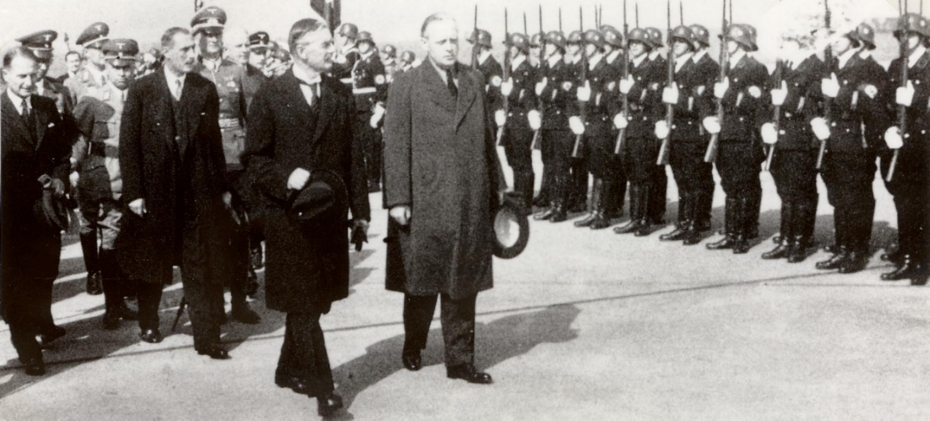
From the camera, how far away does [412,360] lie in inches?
244

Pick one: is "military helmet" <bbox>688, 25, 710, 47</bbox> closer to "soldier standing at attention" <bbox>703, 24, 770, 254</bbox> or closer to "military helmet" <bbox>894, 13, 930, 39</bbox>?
"soldier standing at attention" <bbox>703, 24, 770, 254</bbox>

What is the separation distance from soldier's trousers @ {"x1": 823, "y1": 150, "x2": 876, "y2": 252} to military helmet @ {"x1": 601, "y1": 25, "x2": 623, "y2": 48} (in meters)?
3.14

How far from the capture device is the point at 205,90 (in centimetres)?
666

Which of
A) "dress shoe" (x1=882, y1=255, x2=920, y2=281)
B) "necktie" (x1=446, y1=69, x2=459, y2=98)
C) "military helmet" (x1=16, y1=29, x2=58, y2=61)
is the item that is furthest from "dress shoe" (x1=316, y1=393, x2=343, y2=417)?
"dress shoe" (x1=882, y1=255, x2=920, y2=281)

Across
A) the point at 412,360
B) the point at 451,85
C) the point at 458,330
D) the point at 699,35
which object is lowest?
the point at 412,360

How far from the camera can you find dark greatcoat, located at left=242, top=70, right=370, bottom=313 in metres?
5.33

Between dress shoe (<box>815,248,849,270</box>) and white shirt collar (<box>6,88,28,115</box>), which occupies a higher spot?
white shirt collar (<box>6,88,28,115</box>)

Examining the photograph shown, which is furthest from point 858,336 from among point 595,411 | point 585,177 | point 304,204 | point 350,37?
point 350,37

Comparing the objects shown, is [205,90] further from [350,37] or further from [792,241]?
[350,37]

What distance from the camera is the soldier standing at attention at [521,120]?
42.0ft

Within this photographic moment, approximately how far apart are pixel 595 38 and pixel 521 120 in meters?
1.55

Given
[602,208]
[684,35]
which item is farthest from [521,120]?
[684,35]

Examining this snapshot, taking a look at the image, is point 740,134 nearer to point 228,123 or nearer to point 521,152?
point 521,152

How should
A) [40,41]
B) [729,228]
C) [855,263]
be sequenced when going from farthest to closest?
[729,228] < [855,263] < [40,41]
